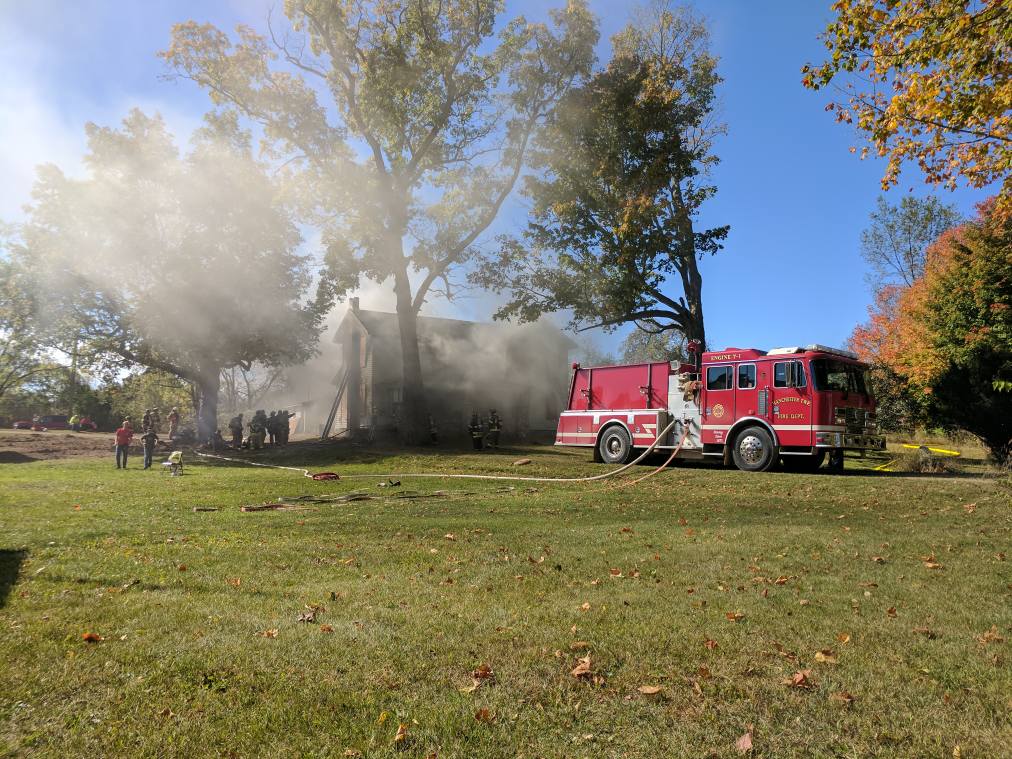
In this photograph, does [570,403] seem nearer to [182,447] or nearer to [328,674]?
[328,674]

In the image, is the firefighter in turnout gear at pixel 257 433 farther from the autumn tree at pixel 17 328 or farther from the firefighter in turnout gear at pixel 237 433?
the autumn tree at pixel 17 328

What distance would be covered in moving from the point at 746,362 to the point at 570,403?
600 cm

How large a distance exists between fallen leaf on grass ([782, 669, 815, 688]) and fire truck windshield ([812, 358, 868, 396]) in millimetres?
11755

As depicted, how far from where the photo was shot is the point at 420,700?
9.86ft

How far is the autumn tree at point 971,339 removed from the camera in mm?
17016

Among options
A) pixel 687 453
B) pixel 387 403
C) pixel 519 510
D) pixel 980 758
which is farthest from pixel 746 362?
pixel 387 403

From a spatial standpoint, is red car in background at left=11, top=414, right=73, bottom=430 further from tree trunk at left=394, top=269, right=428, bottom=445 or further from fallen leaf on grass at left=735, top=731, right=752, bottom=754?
fallen leaf on grass at left=735, top=731, right=752, bottom=754

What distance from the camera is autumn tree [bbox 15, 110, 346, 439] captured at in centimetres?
2941

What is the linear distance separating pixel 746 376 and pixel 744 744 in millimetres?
13282

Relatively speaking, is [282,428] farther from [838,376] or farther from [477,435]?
[838,376]

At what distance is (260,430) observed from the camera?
2905cm

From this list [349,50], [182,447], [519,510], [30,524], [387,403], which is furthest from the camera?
[387,403]

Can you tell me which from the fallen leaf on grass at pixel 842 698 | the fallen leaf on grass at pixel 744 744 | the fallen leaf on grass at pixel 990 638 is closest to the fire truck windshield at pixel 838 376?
the fallen leaf on grass at pixel 990 638

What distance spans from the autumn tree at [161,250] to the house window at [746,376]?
64.1 feet
